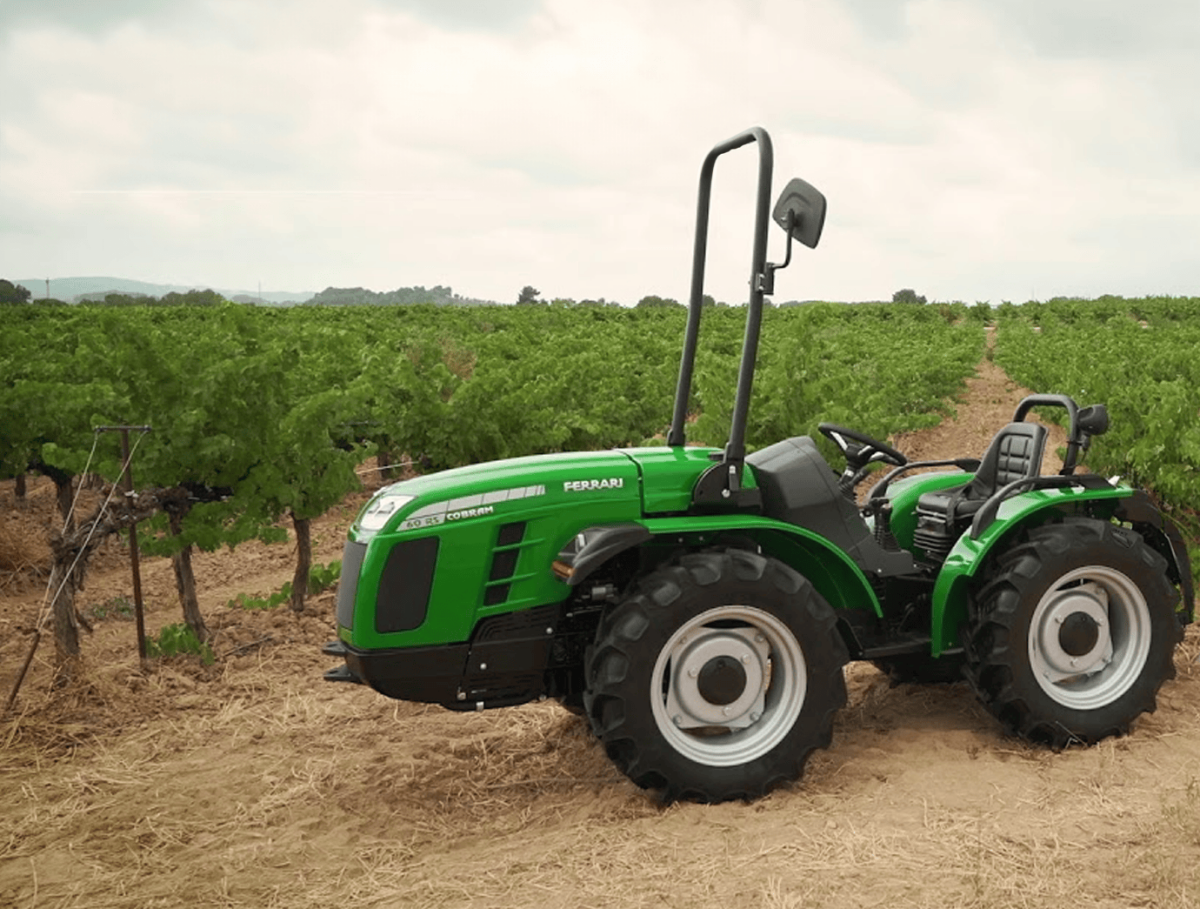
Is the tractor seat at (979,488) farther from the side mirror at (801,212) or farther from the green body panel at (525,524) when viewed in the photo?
the side mirror at (801,212)

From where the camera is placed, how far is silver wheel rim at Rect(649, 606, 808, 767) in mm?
4371

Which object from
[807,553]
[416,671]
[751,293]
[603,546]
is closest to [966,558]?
[807,553]

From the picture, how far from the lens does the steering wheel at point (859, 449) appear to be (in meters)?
5.29

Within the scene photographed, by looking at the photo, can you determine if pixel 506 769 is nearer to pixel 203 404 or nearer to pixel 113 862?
pixel 113 862

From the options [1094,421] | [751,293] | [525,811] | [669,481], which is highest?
[751,293]

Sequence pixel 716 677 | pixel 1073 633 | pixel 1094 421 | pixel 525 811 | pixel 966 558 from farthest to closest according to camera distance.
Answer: pixel 1094 421, pixel 1073 633, pixel 966 558, pixel 525 811, pixel 716 677

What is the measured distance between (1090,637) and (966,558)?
27.7 inches

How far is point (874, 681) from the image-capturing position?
589cm

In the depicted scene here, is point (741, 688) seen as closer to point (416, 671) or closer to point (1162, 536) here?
point (416, 671)

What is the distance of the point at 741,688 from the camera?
14.6ft

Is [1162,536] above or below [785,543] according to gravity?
above

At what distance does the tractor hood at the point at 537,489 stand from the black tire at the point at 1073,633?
1211mm

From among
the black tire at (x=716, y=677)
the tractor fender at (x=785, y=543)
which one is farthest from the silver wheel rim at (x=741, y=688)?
the tractor fender at (x=785, y=543)

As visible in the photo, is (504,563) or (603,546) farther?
(504,563)
